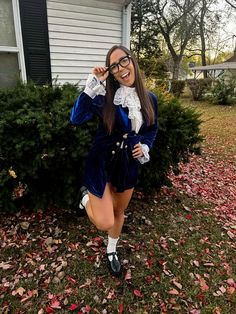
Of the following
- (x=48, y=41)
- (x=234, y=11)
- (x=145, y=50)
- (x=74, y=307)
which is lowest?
(x=74, y=307)

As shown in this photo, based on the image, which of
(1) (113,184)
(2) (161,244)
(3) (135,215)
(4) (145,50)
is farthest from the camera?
(4) (145,50)

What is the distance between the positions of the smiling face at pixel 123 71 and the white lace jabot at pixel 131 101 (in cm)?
5

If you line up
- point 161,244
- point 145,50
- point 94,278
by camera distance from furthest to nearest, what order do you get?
point 145,50 → point 161,244 → point 94,278

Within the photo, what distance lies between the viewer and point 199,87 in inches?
659

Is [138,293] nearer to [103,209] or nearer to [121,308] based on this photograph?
[121,308]

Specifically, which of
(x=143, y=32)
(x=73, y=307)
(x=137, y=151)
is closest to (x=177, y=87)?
(x=143, y=32)

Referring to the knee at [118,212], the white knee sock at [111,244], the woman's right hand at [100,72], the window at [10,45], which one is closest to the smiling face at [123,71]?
the woman's right hand at [100,72]

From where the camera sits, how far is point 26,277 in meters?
2.68

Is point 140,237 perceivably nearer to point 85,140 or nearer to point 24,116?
point 85,140

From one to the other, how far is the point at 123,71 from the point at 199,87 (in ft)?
51.7

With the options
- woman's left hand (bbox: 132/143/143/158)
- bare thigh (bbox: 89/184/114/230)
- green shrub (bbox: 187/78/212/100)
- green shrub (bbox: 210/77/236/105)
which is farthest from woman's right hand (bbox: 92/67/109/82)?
green shrub (bbox: 187/78/212/100)

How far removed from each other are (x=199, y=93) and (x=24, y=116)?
15.8 meters

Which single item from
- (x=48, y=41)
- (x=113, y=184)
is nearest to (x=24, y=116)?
(x=113, y=184)

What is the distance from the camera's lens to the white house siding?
517cm
